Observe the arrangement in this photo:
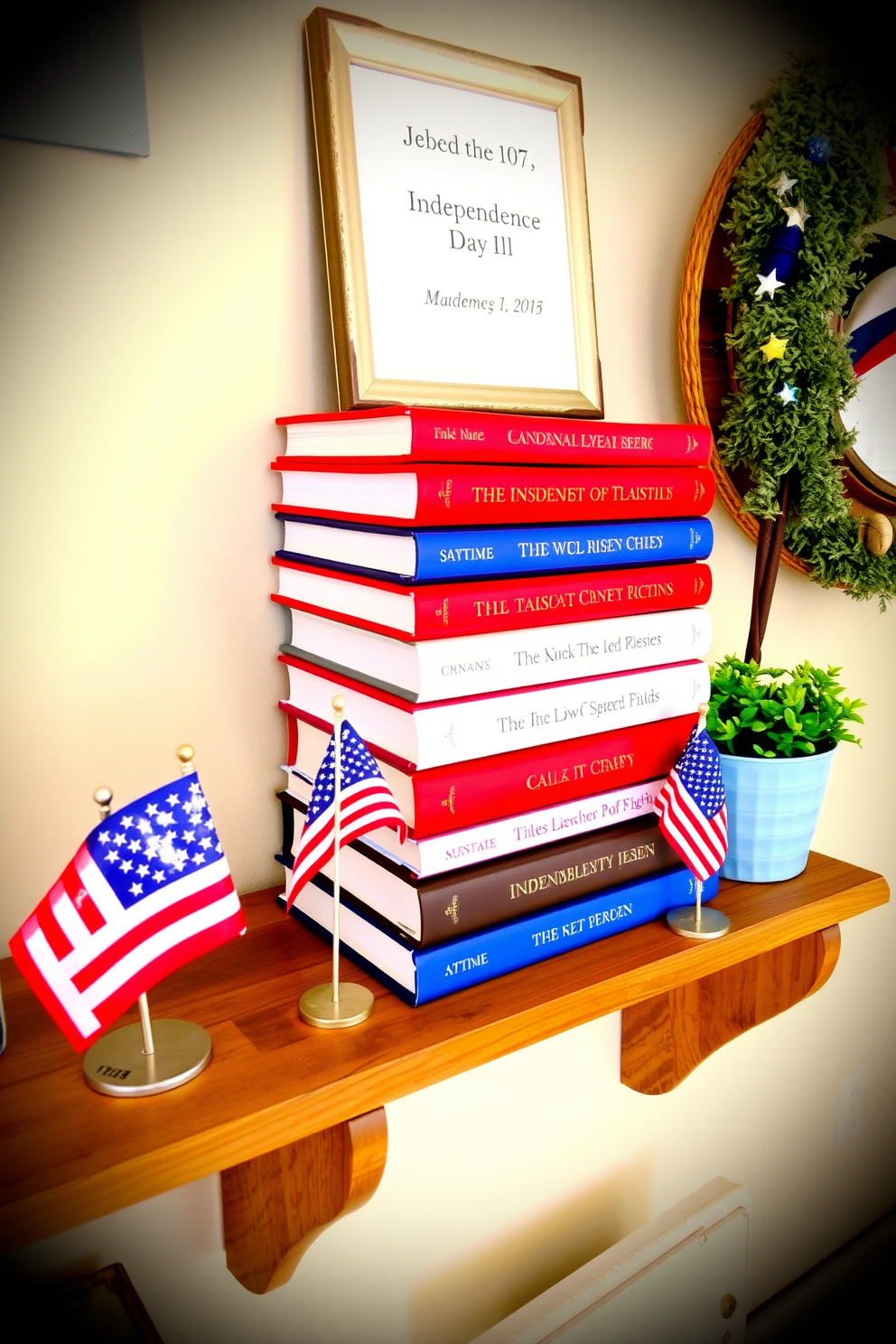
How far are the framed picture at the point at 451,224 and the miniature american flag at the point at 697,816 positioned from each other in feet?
1.20

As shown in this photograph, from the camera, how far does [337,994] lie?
67cm

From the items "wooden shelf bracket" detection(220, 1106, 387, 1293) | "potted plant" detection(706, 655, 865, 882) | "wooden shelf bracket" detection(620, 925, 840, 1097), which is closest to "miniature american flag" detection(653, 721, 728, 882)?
"potted plant" detection(706, 655, 865, 882)

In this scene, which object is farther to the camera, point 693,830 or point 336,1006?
point 693,830

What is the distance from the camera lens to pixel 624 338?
1.00m

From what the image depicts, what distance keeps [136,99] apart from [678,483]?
1.70 ft

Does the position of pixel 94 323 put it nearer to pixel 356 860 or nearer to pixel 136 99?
pixel 136 99

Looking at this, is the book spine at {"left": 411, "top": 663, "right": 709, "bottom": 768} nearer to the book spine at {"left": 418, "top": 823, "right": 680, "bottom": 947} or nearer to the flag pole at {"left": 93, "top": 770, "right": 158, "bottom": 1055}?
the book spine at {"left": 418, "top": 823, "right": 680, "bottom": 947}

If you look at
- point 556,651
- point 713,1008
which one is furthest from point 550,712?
point 713,1008

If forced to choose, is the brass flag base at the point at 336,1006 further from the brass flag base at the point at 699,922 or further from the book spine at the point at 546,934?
the brass flag base at the point at 699,922

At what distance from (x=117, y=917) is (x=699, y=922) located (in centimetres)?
48

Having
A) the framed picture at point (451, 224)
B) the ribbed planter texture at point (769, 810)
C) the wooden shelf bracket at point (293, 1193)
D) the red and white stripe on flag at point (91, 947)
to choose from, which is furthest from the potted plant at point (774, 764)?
the red and white stripe on flag at point (91, 947)

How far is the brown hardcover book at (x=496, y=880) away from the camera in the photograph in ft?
2.24

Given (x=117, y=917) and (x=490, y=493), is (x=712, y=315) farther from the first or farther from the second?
(x=117, y=917)

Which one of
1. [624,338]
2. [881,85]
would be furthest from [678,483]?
[881,85]
